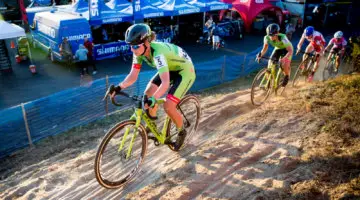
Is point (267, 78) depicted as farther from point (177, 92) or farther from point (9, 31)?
point (9, 31)

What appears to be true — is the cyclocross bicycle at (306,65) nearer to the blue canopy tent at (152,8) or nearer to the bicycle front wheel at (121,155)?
the bicycle front wheel at (121,155)

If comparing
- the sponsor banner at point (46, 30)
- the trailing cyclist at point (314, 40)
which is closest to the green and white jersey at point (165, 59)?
the trailing cyclist at point (314, 40)

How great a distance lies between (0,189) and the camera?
5254mm

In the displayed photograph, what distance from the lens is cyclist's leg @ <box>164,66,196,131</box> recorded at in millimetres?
4883

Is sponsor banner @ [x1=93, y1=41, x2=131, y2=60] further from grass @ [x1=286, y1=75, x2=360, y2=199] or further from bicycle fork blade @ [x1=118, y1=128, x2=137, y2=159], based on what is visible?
bicycle fork blade @ [x1=118, y1=128, x2=137, y2=159]

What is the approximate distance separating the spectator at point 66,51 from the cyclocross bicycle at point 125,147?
11.3m

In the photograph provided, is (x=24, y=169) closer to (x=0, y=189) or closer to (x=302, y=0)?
(x=0, y=189)

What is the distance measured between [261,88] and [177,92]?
13.9 feet

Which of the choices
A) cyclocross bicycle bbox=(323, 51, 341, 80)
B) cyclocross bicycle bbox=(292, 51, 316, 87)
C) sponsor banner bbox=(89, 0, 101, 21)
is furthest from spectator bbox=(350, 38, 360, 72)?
sponsor banner bbox=(89, 0, 101, 21)

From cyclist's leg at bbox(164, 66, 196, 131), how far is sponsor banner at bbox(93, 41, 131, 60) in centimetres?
1268

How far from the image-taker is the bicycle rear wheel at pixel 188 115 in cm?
570

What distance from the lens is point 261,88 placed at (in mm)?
8531

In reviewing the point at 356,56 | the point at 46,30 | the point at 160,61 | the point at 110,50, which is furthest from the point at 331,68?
the point at 46,30

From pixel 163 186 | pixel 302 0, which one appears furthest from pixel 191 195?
pixel 302 0
